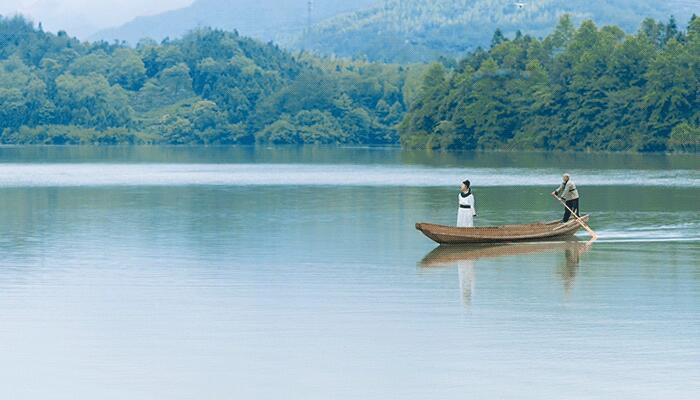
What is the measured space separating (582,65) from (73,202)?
90.4 m

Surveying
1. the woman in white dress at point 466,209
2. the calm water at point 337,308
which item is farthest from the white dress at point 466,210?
the calm water at point 337,308

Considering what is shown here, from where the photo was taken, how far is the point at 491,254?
32.2 metres

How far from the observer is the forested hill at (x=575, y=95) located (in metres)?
132

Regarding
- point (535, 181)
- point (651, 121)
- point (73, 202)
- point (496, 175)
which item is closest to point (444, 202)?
point (73, 202)

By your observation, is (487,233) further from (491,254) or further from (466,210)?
(491,254)

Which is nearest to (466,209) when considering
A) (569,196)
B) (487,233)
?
(487,233)

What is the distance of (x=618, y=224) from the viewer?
41875 millimetres

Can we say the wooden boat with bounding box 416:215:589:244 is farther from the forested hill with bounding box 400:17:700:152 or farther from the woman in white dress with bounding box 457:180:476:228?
the forested hill with bounding box 400:17:700:152

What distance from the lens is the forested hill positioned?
132 metres

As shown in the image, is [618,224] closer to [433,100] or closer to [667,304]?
[667,304]

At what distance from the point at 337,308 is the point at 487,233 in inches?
439

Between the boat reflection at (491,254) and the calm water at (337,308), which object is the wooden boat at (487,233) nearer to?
the boat reflection at (491,254)

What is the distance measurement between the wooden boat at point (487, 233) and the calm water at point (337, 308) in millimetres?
663

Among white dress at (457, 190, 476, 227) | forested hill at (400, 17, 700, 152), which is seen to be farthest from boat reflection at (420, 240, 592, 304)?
forested hill at (400, 17, 700, 152)
